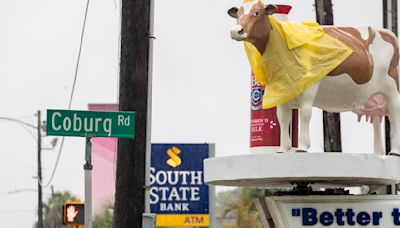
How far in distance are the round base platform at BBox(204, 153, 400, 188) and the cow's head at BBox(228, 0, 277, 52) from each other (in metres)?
1.32

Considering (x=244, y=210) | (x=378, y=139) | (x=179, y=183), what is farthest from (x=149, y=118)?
(x=244, y=210)

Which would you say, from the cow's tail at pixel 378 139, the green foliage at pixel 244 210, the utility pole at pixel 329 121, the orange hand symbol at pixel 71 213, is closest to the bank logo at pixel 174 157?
the orange hand symbol at pixel 71 213

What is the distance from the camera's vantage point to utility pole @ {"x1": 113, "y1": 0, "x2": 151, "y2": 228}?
14.4m

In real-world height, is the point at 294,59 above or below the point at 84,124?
above

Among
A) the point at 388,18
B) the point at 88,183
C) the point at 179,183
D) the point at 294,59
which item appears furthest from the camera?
the point at 179,183

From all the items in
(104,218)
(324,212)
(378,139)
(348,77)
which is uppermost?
(348,77)

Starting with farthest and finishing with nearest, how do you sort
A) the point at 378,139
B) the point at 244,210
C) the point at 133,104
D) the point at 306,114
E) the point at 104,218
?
the point at 104,218, the point at 244,210, the point at 133,104, the point at 378,139, the point at 306,114

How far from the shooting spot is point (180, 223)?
23.8 metres

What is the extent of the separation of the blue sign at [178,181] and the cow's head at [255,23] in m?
9.55

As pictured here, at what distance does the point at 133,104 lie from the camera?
14.6 meters

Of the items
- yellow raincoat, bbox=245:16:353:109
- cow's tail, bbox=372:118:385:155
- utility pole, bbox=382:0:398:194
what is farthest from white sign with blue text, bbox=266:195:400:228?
utility pole, bbox=382:0:398:194

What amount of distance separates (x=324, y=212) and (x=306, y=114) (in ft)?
3.74

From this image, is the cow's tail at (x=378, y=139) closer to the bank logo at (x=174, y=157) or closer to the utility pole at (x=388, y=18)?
the utility pole at (x=388, y=18)

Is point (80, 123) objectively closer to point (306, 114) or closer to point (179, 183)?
point (306, 114)
